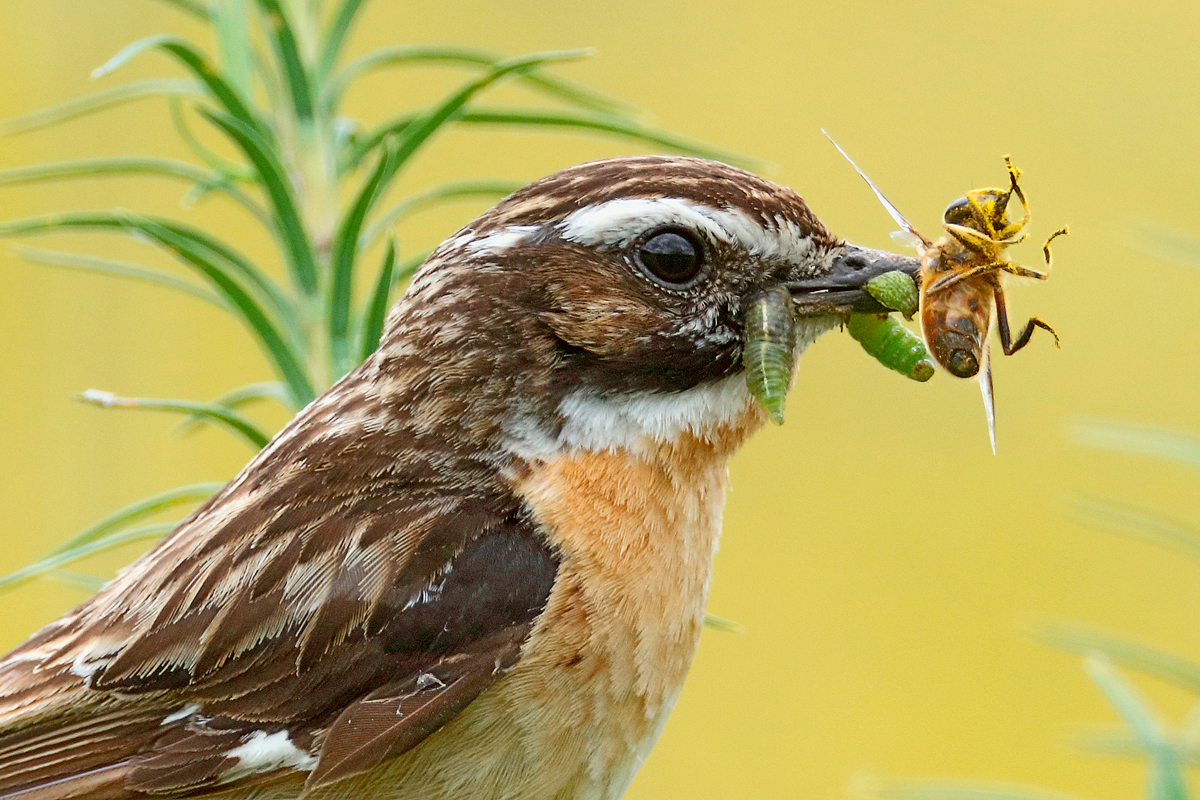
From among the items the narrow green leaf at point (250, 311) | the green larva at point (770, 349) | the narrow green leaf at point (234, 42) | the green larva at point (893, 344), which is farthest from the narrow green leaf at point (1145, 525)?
the narrow green leaf at point (234, 42)

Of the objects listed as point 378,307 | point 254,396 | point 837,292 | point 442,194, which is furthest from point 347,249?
point 837,292

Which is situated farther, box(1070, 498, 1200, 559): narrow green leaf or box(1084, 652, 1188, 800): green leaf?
box(1070, 498, 1200, 559): narrow green leaf

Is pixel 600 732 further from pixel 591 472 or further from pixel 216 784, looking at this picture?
pixel 216 784

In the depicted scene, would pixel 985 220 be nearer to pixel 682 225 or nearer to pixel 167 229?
pixel 682 225

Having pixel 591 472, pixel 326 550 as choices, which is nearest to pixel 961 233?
pixel 591 472

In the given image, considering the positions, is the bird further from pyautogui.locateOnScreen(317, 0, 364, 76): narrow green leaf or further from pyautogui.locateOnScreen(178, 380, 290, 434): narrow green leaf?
pyautogui.locateOnScreen(317, 0, 364, 76): narrow green leaf

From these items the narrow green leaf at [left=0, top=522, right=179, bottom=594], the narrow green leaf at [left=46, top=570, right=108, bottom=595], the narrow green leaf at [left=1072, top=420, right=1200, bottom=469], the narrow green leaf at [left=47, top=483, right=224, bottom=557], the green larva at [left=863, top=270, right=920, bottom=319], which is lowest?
the narrow green leaf at [left=1072, top=420, right=1200, bottom=469]

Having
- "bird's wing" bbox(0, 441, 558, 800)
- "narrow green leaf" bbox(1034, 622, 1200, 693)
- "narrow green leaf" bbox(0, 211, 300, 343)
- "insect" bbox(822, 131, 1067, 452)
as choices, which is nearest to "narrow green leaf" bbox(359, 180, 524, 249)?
"narrow green leaf" bbox(0, 211, 300, 343)
